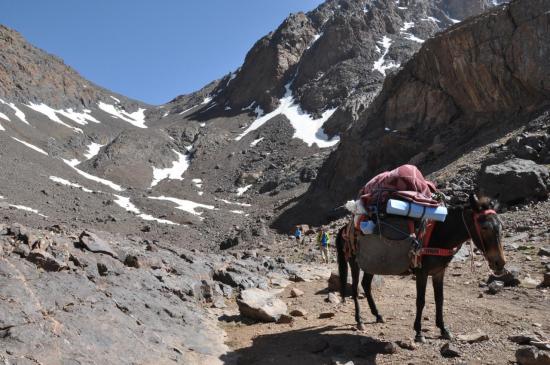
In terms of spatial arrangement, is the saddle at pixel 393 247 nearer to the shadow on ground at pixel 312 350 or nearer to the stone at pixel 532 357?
the shadow on ground at pixel 312 350

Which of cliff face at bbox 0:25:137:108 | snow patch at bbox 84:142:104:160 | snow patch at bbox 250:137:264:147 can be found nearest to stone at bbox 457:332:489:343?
snow patch at bbox 250:137:264:147

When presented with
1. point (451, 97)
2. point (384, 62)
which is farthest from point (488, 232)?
point (384, 62)

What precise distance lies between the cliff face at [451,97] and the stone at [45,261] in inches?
1360

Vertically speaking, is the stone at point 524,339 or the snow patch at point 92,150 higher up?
the snow patch at point 92,150

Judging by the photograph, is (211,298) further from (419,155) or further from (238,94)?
(238,94)

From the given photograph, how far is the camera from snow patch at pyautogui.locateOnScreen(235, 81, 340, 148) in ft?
293

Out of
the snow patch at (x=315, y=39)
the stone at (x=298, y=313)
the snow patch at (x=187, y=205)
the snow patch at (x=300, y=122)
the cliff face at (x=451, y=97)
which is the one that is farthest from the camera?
the snow patch at (x=315, y=39)

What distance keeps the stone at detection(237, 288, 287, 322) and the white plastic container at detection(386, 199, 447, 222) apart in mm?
3607

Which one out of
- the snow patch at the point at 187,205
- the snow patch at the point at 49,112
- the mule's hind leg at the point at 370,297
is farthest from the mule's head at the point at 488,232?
the snow patch at the point at 49,112

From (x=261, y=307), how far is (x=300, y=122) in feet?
304

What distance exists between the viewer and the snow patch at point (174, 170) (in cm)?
8769

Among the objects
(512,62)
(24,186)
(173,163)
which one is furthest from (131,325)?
(173,163)

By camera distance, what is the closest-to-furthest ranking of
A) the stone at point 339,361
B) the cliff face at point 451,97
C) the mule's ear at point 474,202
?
1. the stone at point 339,361
2. the mule's ear at point 474,202
3. the cliff face at point 451,97

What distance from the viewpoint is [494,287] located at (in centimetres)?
956
